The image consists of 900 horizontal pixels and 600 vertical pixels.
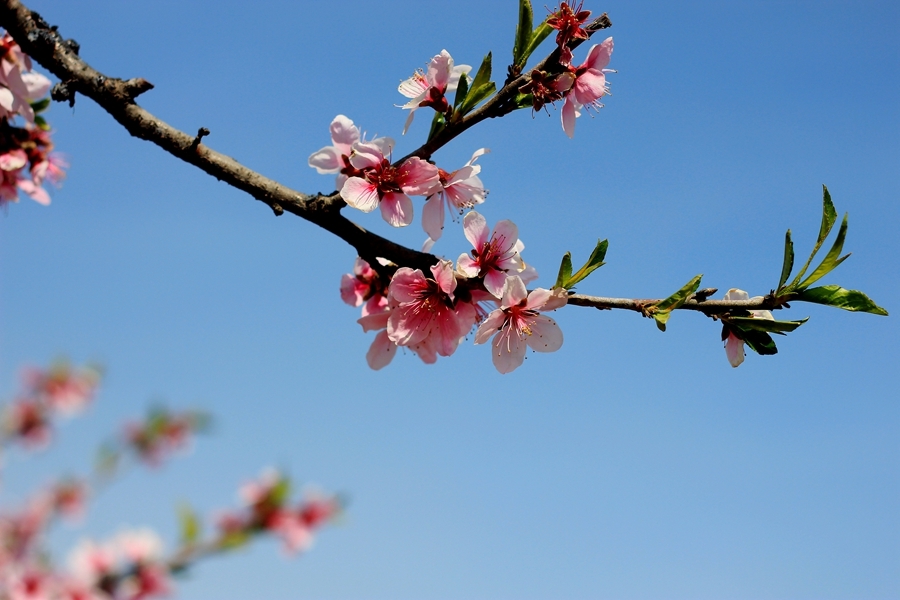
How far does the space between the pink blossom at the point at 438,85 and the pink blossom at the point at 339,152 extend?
0.56 feet

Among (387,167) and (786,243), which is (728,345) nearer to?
(786,243)

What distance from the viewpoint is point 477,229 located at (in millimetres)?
1991

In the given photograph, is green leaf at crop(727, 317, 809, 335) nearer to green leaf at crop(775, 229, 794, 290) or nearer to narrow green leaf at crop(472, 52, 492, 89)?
green leaf at crop(775, 229, 794, 290)

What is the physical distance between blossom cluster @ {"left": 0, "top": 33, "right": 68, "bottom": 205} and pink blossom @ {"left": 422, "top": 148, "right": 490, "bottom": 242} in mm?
1570

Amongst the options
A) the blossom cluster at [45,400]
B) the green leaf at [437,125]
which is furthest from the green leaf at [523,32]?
the blossom cluster at [45,400]

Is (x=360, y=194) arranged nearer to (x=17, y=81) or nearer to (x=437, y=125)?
(x=437, y=125)

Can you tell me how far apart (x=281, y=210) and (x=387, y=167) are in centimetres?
34

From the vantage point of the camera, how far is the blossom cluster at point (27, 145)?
98.9 inches

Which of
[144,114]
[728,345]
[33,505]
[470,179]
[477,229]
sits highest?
[33,505]

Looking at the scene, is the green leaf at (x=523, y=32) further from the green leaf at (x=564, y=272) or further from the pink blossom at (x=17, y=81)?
the pink blossom at (x=17, y=81)

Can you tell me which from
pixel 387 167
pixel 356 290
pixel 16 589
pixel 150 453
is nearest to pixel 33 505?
pixel 150 453

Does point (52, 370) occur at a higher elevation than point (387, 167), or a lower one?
higher

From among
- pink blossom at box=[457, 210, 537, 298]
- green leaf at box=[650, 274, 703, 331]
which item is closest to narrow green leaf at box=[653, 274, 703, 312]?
green leaf at box=[650, 274, 703, 331]

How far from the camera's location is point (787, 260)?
72.3 inches
